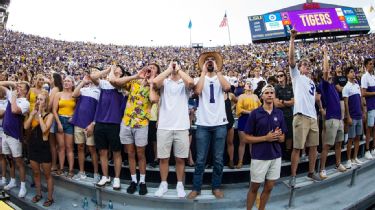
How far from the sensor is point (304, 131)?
4633 mm

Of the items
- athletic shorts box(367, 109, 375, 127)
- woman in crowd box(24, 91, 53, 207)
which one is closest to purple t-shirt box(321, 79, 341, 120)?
athletic shorts box(367, 109, 375, 127)

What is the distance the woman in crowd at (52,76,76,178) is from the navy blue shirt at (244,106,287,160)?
2.89 metres

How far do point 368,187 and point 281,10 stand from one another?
41465 millimetres

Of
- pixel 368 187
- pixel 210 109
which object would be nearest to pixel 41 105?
pixel 210 109

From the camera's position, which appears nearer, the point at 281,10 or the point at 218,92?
the point at 218,92

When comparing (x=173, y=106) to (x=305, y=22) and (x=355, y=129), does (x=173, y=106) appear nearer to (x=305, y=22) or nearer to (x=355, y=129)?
(x=355, y=129)

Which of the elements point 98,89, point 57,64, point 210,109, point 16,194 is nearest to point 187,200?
point 210,109

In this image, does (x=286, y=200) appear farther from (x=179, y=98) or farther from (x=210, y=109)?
(x=179, y=98)

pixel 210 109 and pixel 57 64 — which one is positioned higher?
pixel 57 64

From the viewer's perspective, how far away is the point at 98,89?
5125 millimetres

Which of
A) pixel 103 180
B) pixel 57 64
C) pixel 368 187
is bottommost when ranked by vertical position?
pixel 368 187

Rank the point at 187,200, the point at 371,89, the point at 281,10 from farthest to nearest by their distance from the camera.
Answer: the point at 281,10, the point at 371,89, the point at 187,200

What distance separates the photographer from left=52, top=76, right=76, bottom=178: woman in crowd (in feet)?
16.6

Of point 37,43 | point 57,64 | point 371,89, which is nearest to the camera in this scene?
point 371,89
